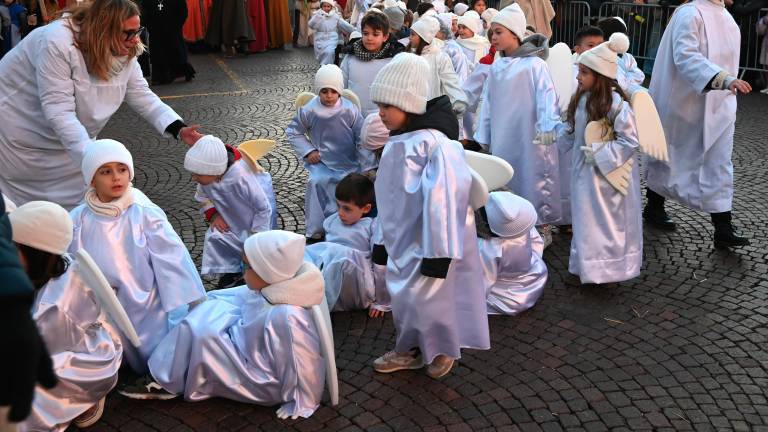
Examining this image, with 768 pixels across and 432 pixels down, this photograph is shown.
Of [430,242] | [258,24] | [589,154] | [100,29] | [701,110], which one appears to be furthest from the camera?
[258,24]

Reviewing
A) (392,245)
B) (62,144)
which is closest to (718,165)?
(392,245)

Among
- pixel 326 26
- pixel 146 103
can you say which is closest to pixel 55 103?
pixel 146 103

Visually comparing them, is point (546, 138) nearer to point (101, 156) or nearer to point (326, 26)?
point (101, 156)

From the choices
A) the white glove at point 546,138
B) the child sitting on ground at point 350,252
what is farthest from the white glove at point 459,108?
the child sitting on ground at point 350,252

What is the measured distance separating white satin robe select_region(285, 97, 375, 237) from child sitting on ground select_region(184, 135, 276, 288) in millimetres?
977

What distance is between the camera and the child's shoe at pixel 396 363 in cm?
463

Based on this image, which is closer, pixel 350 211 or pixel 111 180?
pixel 111 180

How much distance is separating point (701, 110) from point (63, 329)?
16.4ft

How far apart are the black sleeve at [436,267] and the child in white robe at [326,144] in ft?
8.79

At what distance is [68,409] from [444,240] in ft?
6.54

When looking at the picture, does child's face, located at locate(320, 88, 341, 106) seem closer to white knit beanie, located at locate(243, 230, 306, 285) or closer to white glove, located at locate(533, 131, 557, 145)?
white glove, located at locate(533, 131, 557, 145)

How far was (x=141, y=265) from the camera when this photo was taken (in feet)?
14.6

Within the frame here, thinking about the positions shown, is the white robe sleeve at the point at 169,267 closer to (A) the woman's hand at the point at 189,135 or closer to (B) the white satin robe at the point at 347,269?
(B) the white satin robe at the point at 347,269

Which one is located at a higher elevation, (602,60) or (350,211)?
(602,60)
